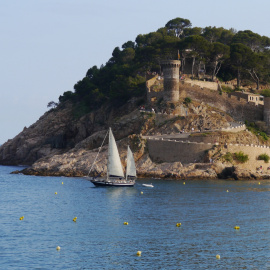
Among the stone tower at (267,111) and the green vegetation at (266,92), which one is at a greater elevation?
the green vegetation at (266,92)

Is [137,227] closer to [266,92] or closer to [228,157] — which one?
[228,157]

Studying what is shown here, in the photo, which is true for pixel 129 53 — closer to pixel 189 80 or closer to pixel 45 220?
pixel 189 80

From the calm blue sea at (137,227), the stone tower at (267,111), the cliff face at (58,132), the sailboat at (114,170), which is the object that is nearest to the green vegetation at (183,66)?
the cliff face at (58,132)

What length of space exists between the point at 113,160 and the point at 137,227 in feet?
88.0

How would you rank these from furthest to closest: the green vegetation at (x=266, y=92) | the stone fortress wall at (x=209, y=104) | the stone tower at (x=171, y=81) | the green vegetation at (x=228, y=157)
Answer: the green vegetation at (x=266, y=92) < the stone tower at (x=171, y=81) < the stone fortress wall at (x=209, y=104) < the green vegetation at (x=228, y=157)

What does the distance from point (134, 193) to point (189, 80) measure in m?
34.1

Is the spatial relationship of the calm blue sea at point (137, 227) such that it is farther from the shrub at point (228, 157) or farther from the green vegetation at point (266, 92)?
the green vegetation at point (266, 92)

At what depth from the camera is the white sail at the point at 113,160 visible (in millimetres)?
75188

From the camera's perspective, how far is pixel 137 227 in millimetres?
49375

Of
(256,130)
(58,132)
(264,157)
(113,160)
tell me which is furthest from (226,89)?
(113,160)

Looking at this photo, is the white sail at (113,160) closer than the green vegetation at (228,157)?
Yes

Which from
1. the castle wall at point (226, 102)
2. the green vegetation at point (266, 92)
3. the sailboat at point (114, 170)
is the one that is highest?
the green vegetation at point (266, 92)

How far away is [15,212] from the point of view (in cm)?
5769

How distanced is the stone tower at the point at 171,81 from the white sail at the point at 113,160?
75.0 ft
